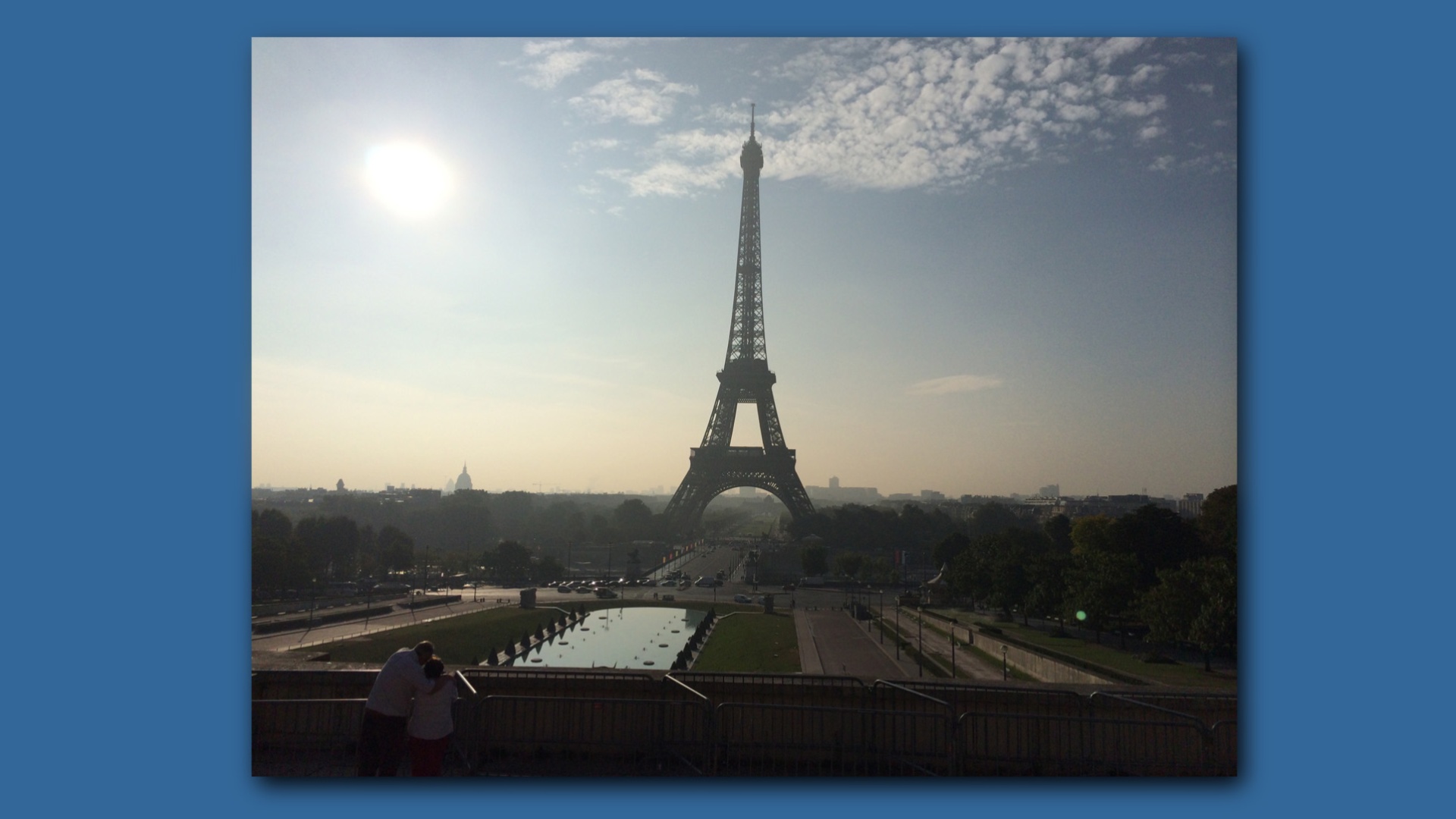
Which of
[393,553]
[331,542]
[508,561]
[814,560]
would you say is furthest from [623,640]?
[814,560]

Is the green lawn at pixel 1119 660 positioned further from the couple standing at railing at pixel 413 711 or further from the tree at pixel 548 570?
the tree at pixel 548 570

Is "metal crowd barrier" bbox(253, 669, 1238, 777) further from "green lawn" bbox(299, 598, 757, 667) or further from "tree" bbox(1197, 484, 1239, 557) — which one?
"green lawn" bbox(299, 598, 757, 667)

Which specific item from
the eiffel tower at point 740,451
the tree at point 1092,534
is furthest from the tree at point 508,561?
A: the tree at point 1092,534

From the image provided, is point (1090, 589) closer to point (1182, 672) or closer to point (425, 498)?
point (1182, 672)

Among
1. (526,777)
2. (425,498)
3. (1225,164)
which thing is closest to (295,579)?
(425,498)

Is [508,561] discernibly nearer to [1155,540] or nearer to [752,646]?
[752,646]

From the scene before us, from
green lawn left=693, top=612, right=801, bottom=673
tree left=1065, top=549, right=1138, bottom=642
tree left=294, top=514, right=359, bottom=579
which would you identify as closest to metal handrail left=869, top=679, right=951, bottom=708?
green lawn left=693, top=612, right=801, bottom=673
